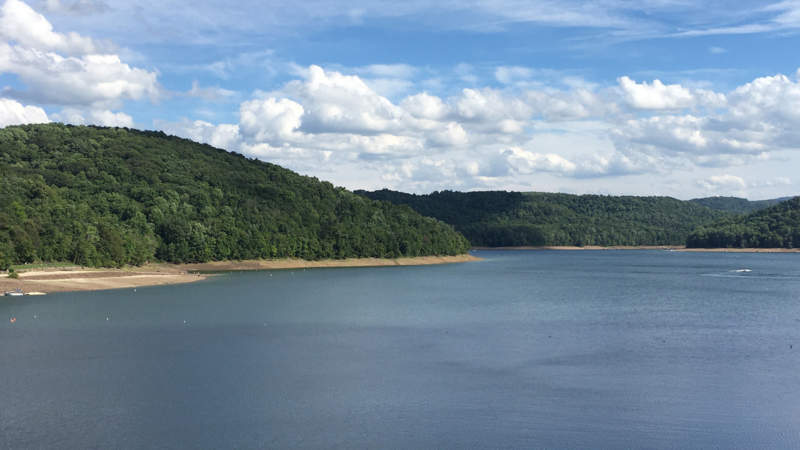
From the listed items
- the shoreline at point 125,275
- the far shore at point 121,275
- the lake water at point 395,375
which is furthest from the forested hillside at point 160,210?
the lake water at point 395,375

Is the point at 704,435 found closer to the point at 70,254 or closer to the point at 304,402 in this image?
the point at 304,402

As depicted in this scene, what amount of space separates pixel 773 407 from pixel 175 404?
24.4 meters

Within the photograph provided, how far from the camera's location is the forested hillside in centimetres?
10788

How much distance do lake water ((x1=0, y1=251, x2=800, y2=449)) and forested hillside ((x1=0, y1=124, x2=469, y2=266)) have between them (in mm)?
37604

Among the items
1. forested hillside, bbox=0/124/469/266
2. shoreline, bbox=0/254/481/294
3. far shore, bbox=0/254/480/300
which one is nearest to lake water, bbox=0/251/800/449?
shoreline, bbox=0/254/481/294

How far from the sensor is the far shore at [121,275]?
83.3 meters

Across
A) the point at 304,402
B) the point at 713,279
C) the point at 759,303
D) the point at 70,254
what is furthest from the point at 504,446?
the point at 713,279

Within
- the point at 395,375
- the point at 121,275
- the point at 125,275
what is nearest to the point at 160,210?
the point at 125,275

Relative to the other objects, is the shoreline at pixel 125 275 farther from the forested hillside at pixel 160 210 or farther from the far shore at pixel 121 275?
the forested hillside at pixel 160 210

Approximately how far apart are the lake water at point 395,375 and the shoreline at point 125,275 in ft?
39.5

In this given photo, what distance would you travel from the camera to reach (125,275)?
104 metres

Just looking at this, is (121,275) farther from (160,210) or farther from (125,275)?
(160,210)

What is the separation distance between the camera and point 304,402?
31.5 meters

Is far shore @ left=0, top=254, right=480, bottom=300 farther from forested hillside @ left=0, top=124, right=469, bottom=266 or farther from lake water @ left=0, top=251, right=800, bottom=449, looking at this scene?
lake water @ left=0, top=251, right=800, bottom=449
